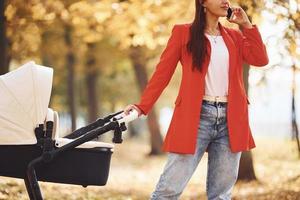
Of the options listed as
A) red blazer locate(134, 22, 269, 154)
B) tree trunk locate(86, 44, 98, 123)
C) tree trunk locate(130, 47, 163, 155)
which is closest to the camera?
red blazer locate(134, 22, 269, 154)

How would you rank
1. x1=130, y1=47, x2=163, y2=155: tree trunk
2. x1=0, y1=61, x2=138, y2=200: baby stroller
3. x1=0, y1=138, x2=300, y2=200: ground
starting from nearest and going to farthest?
x1=0, y1=61, x2=138, y2=200: baby stroller, x1=0, y1=138, x2=300, y2=200: ground, x1=130, y1=47, x2=163, y2=155: tree trunk

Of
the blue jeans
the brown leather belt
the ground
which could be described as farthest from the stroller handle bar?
the ground

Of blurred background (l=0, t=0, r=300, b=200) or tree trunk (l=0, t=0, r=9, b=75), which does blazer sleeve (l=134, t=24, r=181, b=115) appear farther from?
tree trunk (l=0, t=0, r=9, b=75)

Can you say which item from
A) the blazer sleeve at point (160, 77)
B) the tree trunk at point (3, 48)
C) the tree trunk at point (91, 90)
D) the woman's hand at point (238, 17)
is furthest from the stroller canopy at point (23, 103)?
the tree trunk at point (91, 90)

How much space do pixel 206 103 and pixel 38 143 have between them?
4.36 feet

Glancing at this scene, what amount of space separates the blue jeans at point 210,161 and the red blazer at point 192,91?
66mm

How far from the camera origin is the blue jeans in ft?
15.5

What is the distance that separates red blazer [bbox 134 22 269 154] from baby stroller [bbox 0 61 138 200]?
375 millimetres

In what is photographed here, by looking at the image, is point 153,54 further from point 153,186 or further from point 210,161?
point 210,161

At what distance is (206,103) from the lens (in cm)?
477

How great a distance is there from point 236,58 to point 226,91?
0.91 feet

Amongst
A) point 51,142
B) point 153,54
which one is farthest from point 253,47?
point 153,54

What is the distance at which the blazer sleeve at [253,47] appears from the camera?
490cm

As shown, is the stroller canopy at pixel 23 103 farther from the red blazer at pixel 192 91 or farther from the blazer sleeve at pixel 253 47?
the blazer sleeve at pixel 253 47
